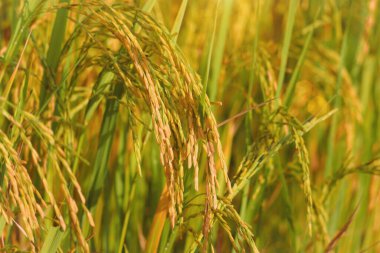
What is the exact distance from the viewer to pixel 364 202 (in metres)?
2.09

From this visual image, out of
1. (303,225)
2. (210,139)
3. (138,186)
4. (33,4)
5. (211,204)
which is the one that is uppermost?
(33,4)

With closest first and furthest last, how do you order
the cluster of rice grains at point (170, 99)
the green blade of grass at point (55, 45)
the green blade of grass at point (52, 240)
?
the cluster of rice grains at point (170, 99) → the green blade of grass at point (52, 240) → the green blade of grass at point (55, 45)

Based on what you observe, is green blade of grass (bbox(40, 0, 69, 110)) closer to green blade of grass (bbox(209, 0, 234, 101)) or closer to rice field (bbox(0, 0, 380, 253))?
rice field (bbox(0, 0, 380, 253))

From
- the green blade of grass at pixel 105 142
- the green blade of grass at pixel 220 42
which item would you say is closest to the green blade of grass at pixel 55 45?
the green blade of grass at pixel 105 142

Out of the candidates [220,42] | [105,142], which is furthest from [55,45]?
[220,42]

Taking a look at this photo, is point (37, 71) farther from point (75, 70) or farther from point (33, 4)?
point (33, 4)

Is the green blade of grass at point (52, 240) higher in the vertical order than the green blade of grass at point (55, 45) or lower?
lower

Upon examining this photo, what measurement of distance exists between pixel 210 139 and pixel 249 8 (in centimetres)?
157

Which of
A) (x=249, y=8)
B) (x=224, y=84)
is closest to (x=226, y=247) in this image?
(x=224, y=84)

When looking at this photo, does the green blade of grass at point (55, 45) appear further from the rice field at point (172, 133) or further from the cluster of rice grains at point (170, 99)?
the cluster of rice grains at point (170, 99)

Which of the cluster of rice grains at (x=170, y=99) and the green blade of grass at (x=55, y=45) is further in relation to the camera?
the green blade of grass at (x=55, y=45)

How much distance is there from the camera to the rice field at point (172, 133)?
1.20m

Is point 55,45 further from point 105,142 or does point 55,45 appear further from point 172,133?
point 172,133

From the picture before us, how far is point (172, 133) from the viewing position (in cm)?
128
